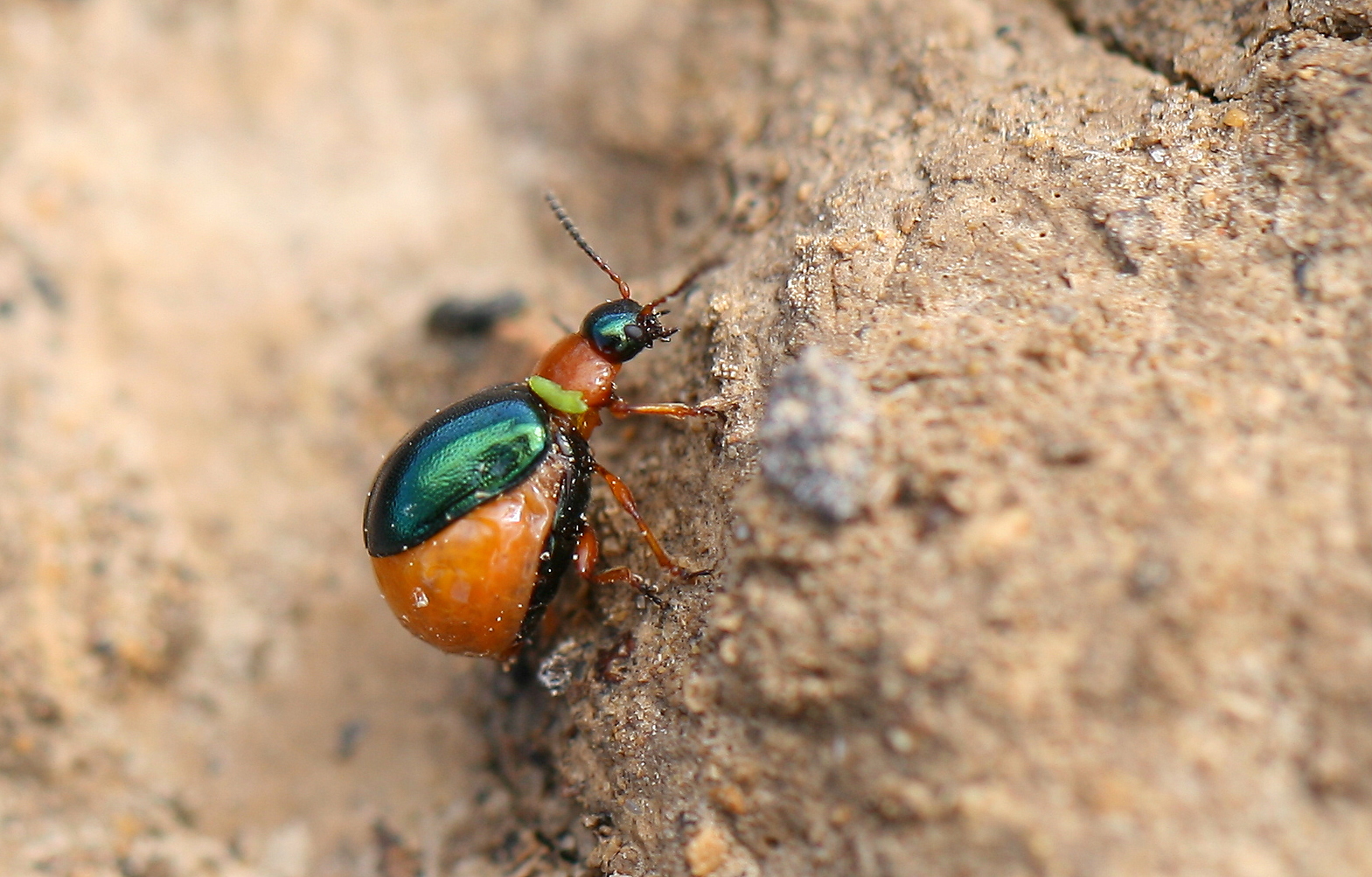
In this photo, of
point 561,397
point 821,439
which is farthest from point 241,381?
point 821,439

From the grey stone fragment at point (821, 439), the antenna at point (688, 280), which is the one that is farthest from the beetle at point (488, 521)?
the grey stone fragment at point (821, 439)

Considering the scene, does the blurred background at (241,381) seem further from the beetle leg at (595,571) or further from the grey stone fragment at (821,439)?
the grey stone fragment at (821,439)

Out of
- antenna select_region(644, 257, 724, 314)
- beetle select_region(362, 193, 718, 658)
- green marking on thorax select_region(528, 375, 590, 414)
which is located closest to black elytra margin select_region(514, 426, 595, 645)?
beetle select_region(362, 193, 718, 658)

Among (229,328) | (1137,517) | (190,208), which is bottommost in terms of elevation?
(229,328)

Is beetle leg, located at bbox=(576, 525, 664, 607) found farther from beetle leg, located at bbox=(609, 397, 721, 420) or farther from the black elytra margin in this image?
beetle leg, located at bbox=(609, 397, 721, 420)

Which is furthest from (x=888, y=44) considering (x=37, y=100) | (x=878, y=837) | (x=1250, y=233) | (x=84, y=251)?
(x=37, y=100)

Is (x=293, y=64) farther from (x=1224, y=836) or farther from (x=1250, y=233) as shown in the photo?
(x=1224, y=836)
